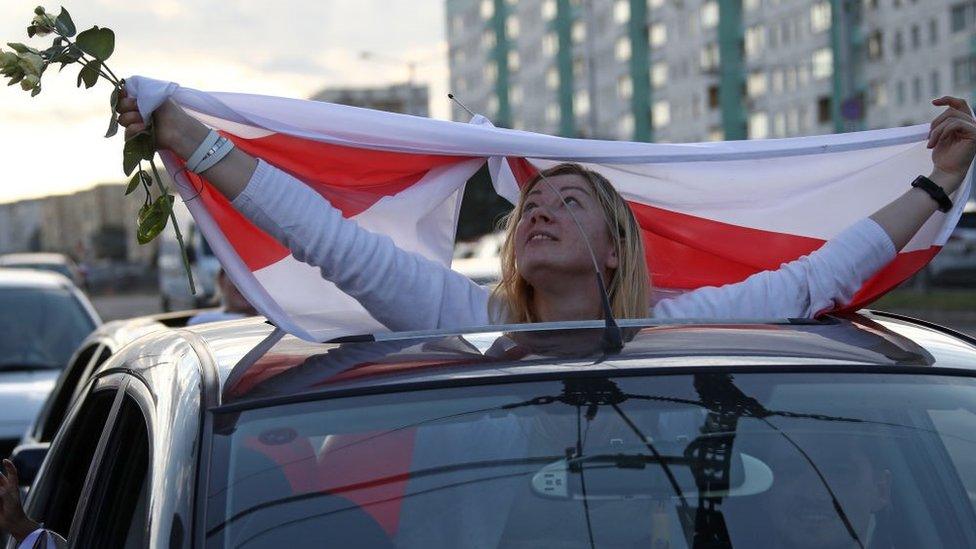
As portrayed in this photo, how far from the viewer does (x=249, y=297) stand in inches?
152

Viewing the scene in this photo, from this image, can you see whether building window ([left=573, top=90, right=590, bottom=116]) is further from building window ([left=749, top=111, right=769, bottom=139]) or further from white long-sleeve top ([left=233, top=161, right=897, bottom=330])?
white long-sleeve top ([left=233, top=161, right=897, bottom=330])

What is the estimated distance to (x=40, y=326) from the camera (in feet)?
30.4

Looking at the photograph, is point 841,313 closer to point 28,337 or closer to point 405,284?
point 405,284

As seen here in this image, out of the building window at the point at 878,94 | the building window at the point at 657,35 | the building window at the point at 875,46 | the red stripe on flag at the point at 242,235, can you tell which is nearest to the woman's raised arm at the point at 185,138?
the red stripe on flag at the point at 242,235

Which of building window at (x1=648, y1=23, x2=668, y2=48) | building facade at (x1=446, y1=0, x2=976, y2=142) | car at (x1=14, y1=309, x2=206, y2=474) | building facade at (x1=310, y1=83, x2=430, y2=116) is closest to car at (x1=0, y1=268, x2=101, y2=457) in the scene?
car at (x1=14, y1=309, x2=206, y2=474)

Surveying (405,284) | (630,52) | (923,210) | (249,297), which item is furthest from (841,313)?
(630,52)

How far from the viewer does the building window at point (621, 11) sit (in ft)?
285

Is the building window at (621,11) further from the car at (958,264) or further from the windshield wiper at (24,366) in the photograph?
the windshield wiper at (24,366)

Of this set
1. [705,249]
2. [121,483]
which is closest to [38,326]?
[705,249]

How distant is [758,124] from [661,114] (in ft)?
34.1

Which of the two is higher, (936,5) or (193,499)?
(936,5)

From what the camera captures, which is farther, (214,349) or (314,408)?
(214,349)

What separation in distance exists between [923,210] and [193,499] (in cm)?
242

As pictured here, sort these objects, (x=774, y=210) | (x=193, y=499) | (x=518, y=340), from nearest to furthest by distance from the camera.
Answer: (x=193, y=499) < (x=518, y=340) < (x=774, y=210)
